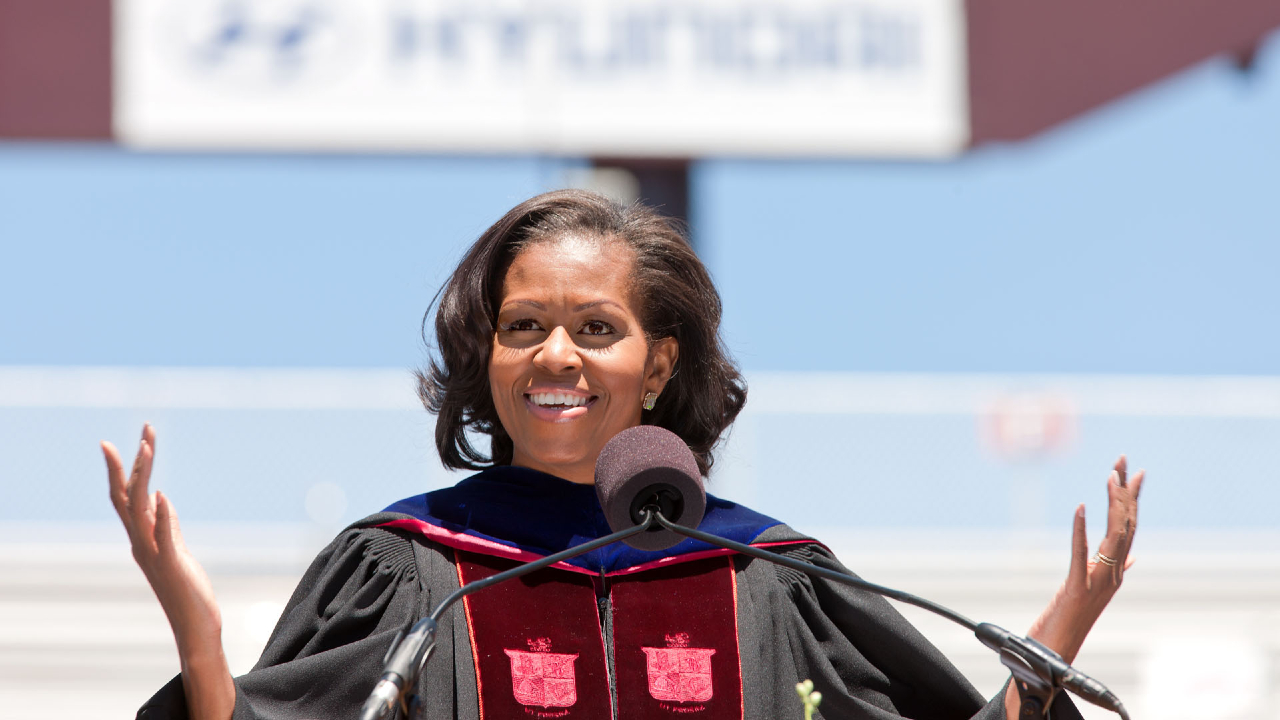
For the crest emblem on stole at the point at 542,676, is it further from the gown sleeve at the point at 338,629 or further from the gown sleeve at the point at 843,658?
the gown sleeve at the point at 843,658

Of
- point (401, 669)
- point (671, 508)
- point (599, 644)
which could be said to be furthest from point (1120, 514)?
point (401, 669)

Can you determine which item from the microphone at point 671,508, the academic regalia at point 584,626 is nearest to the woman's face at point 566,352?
the academic regalia at point 584,626

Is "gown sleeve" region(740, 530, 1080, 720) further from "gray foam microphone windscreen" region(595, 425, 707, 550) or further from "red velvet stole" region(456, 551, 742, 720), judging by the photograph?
"gray foam microphone windscreen" region(595, 425, 707, 550)

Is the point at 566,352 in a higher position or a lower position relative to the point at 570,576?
higher

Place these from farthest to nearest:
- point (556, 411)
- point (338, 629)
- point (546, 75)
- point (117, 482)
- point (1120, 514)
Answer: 1. point (546, 75)
2. point (556, 411)
3. point (338, 629)
4. point (1120, 514)
5. point (117, 482)

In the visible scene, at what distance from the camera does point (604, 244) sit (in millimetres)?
3045

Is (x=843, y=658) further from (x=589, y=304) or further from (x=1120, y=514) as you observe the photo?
(x=589, y=304)

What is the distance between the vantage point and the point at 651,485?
2301 millimetres

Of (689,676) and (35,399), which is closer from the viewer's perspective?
(689,676)

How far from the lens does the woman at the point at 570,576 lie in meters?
2.82

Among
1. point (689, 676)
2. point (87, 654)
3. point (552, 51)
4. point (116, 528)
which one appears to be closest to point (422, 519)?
point (689, 676)

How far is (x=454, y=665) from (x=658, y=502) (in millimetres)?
719

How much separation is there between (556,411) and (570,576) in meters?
0.31

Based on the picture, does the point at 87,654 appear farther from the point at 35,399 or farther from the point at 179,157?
the point at 179,157
